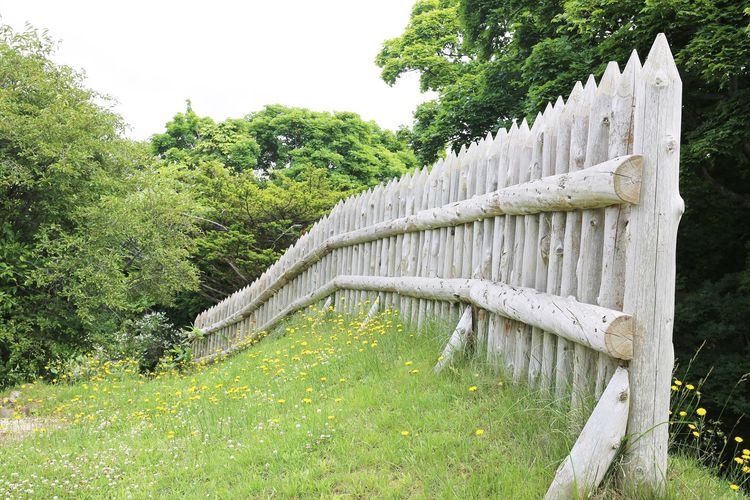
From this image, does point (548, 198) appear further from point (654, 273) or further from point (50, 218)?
point (50, 218)

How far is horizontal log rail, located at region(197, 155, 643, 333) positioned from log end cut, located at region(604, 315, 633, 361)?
601 mm

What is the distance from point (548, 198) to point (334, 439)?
1.98 meters

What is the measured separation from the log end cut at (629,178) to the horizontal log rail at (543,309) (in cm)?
58

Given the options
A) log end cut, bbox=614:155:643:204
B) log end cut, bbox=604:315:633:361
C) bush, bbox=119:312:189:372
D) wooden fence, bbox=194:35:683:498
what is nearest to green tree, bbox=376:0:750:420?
wooden fence, bbox=194:35:683:498

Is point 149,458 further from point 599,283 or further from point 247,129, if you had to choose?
point 247,129

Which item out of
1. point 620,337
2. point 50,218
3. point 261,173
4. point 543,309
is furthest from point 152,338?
point 620,337

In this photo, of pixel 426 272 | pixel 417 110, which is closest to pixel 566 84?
pixel 426 272

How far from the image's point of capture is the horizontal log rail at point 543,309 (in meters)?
2.90

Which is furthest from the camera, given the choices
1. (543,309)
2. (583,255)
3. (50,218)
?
(50,218)

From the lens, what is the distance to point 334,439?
3.76 meters

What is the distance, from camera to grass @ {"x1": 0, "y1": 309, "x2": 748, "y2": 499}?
3115 millimetres

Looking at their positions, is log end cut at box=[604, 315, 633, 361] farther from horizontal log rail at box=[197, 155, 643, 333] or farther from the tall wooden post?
horizontal log rail at box=[197, 155, 643, 333]

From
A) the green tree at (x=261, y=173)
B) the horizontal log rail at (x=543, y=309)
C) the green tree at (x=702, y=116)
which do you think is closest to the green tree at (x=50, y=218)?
the green tree at (x=261, y=173)

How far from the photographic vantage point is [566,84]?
924cm
